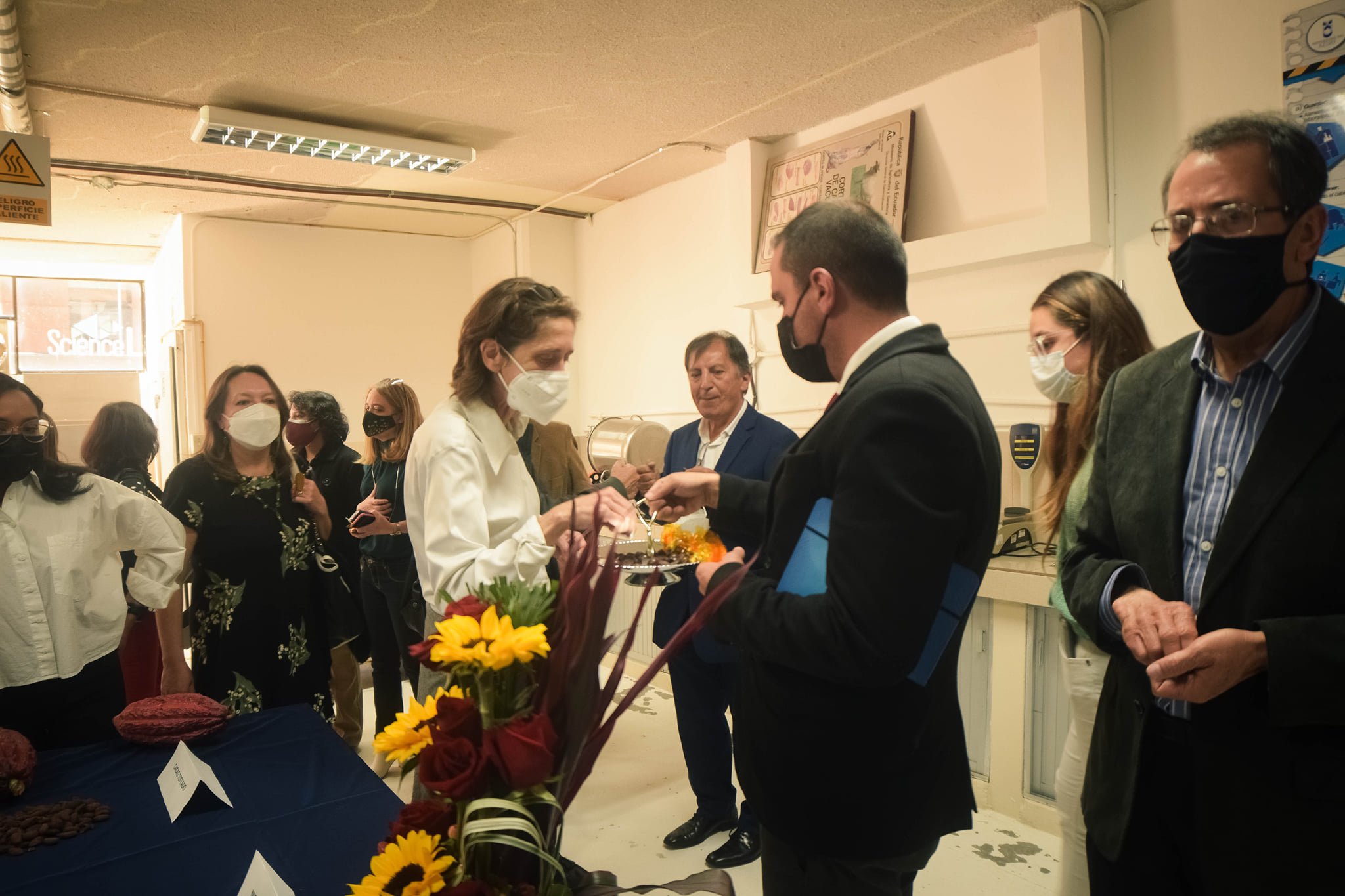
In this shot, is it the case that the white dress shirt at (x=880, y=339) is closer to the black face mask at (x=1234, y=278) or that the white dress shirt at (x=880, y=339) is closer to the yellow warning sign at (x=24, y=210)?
Result: the black face mask at (x=1234, y=278)

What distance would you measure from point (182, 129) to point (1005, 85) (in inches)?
147

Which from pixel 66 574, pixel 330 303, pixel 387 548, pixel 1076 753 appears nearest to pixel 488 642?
pixel 1076 753

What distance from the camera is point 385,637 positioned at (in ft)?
11.6

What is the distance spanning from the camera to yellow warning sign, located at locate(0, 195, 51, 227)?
122 inches

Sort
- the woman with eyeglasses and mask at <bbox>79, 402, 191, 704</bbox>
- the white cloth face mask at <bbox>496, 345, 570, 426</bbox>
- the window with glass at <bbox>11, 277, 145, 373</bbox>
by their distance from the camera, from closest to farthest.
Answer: the white cloth face mask at <bbox>496, 345, 570, 426</bbox>
the woman with eyeglasses and mask at <bbox>79, 402, 191, 704</bbox>
the window with glass at <bbox>11, 277, 145, 373</bbox>

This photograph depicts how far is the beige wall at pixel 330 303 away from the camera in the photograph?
5.67 metres

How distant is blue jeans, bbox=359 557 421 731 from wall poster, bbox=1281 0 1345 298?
11.0ft

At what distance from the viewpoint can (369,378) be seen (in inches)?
246

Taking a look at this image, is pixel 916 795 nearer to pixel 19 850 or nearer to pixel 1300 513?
pixel 1300 513

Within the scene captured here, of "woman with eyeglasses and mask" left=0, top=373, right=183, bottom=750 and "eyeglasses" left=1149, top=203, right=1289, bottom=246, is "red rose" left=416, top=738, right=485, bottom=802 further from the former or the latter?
"woman with eyeglasses and mask" left=0, top=373, right=183, bottom=750

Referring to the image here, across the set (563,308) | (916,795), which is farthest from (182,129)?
(916,795)

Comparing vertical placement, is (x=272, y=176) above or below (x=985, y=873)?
above

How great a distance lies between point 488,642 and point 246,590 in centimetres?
221

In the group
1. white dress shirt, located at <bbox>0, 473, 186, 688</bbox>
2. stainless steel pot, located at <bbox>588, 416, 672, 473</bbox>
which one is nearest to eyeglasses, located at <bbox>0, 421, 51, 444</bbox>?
white dress shirt, located at <bbox>0, 473, 186, 688</bbox>
